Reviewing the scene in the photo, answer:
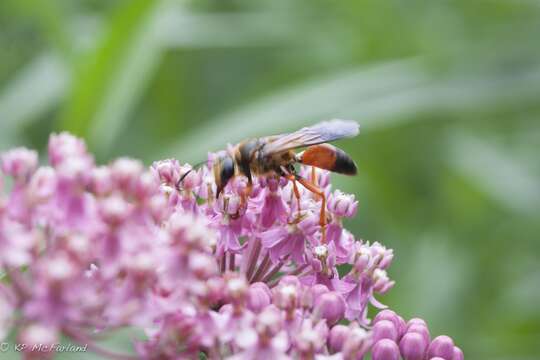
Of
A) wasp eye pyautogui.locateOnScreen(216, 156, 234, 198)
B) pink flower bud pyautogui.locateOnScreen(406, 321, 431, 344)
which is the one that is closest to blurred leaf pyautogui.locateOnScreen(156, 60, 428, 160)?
wasp eye pyautogui.locateOnScreen(216, 156, 234, 198)

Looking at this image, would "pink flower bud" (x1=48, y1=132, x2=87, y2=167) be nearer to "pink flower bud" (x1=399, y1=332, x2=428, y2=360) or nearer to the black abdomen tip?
the black abdomen tip

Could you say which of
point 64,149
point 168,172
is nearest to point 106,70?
point 168,172

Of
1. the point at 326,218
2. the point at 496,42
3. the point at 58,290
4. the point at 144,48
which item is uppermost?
the point at 496,42

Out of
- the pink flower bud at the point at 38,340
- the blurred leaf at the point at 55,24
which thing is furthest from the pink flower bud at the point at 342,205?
the blurred leaf at the point at 55,24

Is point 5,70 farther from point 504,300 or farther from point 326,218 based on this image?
point 326,218

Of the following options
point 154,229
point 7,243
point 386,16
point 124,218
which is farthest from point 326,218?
point 386,16

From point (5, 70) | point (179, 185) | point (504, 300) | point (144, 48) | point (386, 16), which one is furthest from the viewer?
point (5, 70)

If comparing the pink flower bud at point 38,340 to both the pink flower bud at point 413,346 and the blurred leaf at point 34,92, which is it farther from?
the blurred leaf at point 34,92
